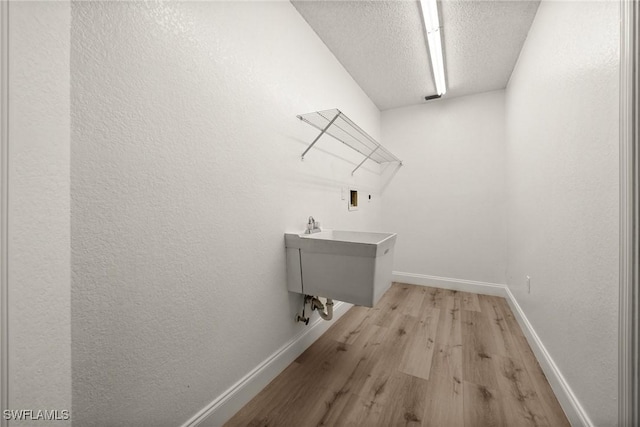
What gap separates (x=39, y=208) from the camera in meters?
0.58

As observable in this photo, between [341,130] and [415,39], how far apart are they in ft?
2.98

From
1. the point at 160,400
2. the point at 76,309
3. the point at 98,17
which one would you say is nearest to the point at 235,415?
the point at 160,400

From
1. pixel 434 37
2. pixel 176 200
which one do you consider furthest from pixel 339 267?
pixel 434 37

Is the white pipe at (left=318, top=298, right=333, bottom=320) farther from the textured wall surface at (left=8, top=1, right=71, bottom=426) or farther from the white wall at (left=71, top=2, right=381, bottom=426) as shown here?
the textured wall surface at (left=8, top=1, right=71, bottom=426)

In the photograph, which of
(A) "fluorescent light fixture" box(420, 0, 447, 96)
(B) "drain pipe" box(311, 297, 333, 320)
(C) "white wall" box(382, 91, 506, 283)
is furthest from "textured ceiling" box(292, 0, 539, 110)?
(B) "drain pipe" box(311, 297, 333, 320)

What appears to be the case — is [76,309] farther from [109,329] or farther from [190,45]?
[190,45]

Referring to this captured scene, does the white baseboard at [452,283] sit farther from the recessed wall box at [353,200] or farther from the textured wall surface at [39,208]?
the textured wall surface at [39,208]

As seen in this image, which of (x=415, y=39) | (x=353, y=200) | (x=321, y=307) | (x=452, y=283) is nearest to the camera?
(x=321, y=307)

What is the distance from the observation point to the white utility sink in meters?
1.36

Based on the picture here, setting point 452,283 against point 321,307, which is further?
point 452,283

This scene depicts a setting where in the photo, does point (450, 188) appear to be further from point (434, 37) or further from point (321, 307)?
point (321, 307)

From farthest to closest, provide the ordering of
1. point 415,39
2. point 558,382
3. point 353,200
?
point 353,200, point 415,39, point 558,382

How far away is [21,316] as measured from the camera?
0.55 metres

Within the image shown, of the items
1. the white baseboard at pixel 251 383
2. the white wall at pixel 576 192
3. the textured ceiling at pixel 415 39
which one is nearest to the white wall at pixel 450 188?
the textured ceiling at pixel 415 39
